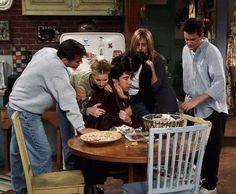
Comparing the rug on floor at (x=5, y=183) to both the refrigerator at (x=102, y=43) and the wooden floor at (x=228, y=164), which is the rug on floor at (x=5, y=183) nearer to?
the refrigerator at (x=102, y=43)

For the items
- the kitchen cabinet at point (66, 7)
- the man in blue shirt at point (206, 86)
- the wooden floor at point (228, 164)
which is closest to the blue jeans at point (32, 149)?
the man in blue shirt at point (206, 86)

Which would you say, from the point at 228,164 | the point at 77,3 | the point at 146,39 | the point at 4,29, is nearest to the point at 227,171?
the point at 228,164

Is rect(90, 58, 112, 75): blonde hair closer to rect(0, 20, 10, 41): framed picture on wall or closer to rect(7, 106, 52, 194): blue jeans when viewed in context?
rect(7, 106, 52, 194): blue jeans

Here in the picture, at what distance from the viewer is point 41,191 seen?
8.52ft

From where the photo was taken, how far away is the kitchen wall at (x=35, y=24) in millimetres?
5000

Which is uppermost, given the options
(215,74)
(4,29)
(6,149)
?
(4,29)

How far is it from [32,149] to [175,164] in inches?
46.7

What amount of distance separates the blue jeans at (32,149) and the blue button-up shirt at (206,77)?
1306mm

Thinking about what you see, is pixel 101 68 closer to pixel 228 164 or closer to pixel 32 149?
pixel 32 149

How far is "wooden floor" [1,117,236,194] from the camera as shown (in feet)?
12.6

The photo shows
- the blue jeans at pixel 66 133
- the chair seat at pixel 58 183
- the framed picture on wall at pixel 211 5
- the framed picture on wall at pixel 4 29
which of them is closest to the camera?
the chair seat at pixel 58 183

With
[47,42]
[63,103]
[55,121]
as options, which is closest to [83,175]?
[63,103]

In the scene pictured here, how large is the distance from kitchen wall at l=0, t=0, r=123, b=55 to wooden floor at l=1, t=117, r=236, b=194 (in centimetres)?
203

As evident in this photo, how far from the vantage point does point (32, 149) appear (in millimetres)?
3078
